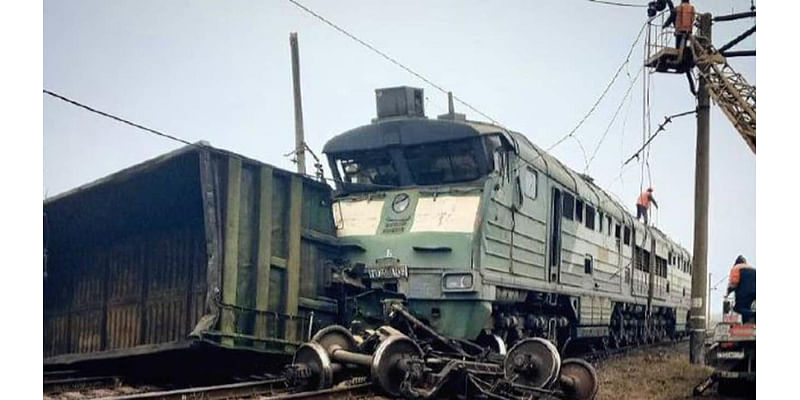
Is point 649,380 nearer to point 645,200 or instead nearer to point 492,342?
point 492,342

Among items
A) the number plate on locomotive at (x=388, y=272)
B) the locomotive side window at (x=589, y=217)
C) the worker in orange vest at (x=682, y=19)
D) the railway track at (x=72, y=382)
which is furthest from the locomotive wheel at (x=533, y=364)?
the locomotive side window at (x=589, y=217)

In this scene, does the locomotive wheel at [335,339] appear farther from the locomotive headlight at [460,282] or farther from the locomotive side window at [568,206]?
the locomotive side window at [568,206]

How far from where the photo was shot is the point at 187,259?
7.00 metres

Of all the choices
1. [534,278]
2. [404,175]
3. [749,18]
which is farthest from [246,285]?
[749,18]

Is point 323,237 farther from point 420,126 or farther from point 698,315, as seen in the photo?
point 698,315

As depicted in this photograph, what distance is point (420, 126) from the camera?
8094 millimetres

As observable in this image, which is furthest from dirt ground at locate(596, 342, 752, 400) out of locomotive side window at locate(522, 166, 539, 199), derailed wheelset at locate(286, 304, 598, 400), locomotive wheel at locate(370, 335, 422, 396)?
locomotive side window at locate(522, 166, 539, 199)

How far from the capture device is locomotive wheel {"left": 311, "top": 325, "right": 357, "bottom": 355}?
694cm

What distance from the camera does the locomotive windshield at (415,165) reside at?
26.0 ft

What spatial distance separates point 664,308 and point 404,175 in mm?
9336

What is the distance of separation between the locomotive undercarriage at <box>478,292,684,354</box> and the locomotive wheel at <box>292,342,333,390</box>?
1698 millimetres

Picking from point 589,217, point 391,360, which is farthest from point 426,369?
point 589,217

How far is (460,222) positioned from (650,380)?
8.46 ft

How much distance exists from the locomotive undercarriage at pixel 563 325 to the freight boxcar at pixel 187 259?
169 centimetres
